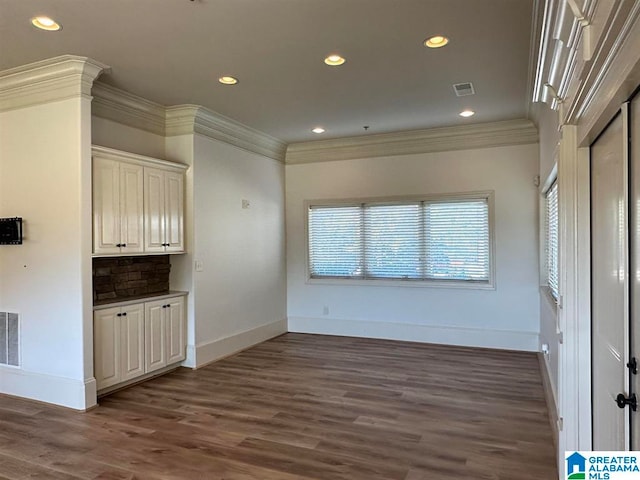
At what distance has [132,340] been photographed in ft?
14.0

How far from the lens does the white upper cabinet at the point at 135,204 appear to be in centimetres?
392

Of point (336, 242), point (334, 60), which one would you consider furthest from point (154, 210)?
point (336, 242)

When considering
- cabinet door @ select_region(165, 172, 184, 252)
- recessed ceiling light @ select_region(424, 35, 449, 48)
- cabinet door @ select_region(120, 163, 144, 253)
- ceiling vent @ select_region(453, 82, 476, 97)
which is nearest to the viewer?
recessed ceiling light @ select_region(424, 35, 449, 48)

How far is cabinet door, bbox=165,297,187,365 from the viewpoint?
471 cm

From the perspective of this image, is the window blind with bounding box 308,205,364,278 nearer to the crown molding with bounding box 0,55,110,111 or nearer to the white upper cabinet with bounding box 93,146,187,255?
the white upper cabinet with bounding box 93,146,187,255

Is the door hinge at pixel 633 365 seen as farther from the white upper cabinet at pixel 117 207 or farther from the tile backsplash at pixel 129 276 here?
the tile backsplash at pixel 129 276

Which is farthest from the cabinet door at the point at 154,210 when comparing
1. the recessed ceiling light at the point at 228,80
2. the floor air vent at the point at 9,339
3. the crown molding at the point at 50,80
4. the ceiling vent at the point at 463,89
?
the ceiling vent at the point at 463,89

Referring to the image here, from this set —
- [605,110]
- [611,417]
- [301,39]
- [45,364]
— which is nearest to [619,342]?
[611,417]

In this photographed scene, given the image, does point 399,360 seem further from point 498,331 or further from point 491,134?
point 491,134

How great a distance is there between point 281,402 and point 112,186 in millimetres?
2498

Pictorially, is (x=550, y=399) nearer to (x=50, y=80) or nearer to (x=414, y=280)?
(x=414, y=280)

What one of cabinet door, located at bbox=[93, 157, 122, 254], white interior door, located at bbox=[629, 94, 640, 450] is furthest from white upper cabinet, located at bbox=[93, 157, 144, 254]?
white interior door, located at bbox=[629, 94, 640, 450]

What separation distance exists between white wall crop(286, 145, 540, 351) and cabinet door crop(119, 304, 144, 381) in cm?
291

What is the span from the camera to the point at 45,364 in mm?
3869
